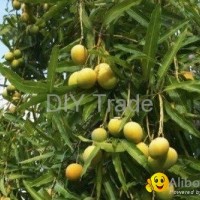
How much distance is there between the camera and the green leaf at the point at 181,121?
1369 millimetres

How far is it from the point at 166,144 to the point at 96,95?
278 millimetres

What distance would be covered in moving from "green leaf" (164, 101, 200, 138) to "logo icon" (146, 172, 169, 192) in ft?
0.49

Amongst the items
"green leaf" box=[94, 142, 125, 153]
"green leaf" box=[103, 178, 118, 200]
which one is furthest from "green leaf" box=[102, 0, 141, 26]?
"green leaf" box=[103, 178, 118, 200]

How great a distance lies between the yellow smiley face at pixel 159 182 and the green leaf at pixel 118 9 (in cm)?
49

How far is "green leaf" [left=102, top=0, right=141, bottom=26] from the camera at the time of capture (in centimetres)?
144

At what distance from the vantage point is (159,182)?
4.40 ft

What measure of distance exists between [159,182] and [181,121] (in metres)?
0.18

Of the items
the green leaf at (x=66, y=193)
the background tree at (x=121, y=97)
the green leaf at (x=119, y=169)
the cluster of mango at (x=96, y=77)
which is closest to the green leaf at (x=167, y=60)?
the background tree at (x=121, y=97)

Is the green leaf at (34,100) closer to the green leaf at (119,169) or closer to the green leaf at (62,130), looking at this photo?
the green leaf at (62,130)

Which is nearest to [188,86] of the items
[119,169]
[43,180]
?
[119,169]

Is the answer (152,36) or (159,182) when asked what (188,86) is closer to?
(152,36)

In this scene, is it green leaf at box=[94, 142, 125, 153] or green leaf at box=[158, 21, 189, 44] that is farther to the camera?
green leaf at box=[158, 21, 189, 44]

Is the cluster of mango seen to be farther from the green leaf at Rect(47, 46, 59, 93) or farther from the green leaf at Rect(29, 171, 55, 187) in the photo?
the green leaf at Rect(29, 171, 55, 187)

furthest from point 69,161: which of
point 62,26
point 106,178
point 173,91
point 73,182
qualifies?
point 62,26
